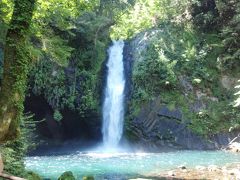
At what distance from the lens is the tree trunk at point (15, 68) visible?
6.78m

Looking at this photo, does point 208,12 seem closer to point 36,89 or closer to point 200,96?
point 200,96

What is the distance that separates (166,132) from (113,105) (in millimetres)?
4435

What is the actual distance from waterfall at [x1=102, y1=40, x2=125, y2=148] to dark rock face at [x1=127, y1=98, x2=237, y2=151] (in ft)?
5.23

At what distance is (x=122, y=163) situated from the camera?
1853 cm

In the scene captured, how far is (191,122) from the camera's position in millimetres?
24625

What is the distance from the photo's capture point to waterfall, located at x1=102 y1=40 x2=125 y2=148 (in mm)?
26516

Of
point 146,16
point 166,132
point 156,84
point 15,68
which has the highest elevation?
point 146,16

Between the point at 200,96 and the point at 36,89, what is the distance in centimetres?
1048

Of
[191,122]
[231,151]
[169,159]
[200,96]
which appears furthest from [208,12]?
[169,159]

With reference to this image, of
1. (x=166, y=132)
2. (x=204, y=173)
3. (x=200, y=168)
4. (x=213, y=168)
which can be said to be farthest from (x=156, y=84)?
(x=204, y=173)

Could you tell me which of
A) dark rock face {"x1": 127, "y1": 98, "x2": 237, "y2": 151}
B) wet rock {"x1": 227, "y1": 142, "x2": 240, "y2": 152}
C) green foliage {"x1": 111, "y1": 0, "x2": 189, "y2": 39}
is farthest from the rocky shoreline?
green foliage {"x1": 111, "y1": 0, "x2": 189, "y2": 39}

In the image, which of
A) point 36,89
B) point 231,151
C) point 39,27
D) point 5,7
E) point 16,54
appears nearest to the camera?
point 16,54

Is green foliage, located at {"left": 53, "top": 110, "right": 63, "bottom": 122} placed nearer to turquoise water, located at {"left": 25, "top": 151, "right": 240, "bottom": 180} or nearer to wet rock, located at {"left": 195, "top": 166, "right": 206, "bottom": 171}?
turquoise water, located at {"left": 25, "top": 151, "right": 240, "bottom": 180}

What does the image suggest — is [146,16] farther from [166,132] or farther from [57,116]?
[57,116]
